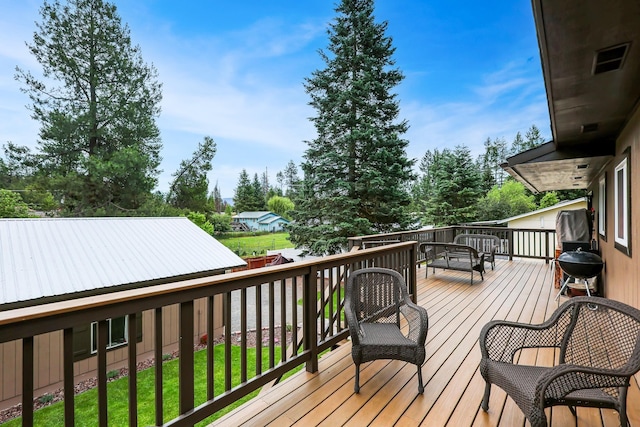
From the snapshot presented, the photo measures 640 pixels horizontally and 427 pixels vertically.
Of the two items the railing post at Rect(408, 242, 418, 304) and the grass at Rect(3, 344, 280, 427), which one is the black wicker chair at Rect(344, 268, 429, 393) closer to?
the railing post at Rect(408, 242, 418, 304)

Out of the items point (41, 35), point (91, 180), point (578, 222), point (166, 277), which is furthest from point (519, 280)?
point (41, 35)

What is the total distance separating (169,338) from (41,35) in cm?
1339

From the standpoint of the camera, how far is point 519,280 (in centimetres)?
622

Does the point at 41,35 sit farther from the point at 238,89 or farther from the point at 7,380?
the point at 7,380

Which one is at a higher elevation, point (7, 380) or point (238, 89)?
point (238, 89)

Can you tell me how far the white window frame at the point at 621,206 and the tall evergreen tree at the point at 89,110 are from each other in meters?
14.5

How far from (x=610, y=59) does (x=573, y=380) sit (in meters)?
2.06

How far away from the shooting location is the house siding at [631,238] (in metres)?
2.70

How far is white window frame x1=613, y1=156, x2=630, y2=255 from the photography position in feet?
10.0

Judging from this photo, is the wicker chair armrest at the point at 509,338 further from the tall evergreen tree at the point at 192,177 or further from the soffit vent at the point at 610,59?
the tall evergreen tree at the point at 192,177

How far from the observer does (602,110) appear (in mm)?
2943

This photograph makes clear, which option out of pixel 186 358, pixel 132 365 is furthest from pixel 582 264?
pixel 132 365

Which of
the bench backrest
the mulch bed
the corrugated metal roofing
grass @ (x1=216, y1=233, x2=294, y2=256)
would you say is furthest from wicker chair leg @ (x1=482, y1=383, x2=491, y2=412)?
grass @ (x1=216, y1=233, x2=294, y2=256)

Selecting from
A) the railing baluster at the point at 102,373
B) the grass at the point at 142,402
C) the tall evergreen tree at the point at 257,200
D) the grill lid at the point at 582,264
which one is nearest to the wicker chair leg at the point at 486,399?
the railing baluster at the point at 102,373
